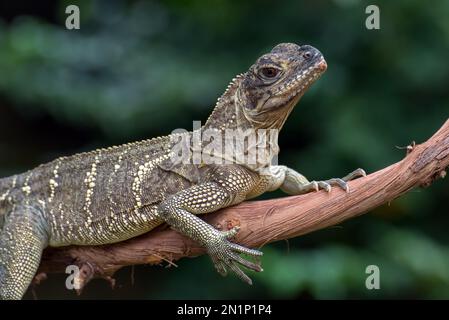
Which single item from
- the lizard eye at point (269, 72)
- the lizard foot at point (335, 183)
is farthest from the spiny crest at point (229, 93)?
the lizard foot at point (335, 183)

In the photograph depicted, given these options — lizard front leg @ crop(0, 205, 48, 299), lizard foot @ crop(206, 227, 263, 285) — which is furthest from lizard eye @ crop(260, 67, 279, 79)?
lizard front leg @ crop(0, 205, 48, 299)

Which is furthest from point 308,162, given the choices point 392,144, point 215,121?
point 215,121

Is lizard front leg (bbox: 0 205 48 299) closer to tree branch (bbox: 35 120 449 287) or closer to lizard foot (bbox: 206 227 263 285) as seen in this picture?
tree branch (bbox: 35 120 449 287)

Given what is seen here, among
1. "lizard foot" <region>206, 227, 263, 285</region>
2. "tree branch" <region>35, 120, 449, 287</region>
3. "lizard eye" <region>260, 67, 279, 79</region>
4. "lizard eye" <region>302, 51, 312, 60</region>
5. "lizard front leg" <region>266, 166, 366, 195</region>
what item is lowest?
"lizard foot" <region>206, 227, 263, 285</region>

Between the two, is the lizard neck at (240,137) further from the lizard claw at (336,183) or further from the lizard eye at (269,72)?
the lizard claw at (336,183)

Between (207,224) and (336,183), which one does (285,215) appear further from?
(207,224)

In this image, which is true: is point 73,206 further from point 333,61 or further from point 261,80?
point 333,61

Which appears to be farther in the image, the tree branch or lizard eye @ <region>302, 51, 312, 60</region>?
lizard eye @ <region>302, 51, 312, 60</region>

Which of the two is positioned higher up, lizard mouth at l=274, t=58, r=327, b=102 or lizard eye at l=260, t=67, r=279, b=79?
lizard eye at l=260, t=67, r=279, b=79
